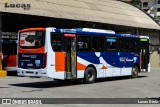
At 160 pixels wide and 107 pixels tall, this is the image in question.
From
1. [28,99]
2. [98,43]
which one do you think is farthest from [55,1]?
[28,99]

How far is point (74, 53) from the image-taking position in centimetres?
2034

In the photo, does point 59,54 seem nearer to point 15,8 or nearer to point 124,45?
point 124,45

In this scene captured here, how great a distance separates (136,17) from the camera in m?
45.2

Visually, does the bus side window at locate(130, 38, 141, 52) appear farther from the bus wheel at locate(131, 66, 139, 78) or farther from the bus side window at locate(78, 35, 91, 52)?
the bus side window at locate(78, 35, 91, 52)

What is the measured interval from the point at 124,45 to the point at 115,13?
675 inches

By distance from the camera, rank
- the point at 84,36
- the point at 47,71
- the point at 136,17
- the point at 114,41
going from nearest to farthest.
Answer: the point at 47,71 → the point at 84,36 → the point at 114,41 → the point at 136,17

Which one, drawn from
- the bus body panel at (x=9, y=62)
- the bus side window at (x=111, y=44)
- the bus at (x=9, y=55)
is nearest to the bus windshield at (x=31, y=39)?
the bus side window at (x=111, y=44)

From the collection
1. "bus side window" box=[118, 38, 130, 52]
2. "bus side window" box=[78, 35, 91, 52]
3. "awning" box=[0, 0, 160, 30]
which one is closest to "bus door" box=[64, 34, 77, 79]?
"bus side window" box=[78, 35, 91, 52]

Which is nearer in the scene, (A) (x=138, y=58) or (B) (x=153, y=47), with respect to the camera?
(A) (x=138, y=58)

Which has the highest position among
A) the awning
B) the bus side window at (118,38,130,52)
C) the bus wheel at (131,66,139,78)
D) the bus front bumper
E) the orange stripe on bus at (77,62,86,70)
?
the awning

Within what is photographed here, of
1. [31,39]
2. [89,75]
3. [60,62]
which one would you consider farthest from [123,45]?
[31,39]

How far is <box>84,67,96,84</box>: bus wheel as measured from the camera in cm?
2128

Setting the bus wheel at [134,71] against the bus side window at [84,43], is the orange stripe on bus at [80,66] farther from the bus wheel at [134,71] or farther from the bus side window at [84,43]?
the bus wheel at [134,71]

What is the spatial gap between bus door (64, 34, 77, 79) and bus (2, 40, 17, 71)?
27.4ft
